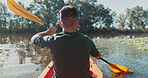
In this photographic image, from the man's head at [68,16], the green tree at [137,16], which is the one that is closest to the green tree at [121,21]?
the green tree at [137,16]

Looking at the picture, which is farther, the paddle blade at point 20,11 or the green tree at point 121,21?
the green tree at point 121,21

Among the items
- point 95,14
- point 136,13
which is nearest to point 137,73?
point 95,14

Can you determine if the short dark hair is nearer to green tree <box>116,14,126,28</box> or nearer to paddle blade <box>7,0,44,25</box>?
paddle blade <box>7,0,44,25</box>

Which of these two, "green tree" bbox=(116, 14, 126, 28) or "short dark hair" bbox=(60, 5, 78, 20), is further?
"green tree" bbox=(116, 14, 126, 28)

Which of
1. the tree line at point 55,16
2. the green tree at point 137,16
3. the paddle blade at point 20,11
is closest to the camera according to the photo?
the paddle blade at point 20,11

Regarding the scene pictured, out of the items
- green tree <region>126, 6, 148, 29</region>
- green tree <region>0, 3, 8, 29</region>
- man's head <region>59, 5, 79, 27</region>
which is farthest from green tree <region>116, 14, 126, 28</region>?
man's head <region>59, 5, 79, 27</region>

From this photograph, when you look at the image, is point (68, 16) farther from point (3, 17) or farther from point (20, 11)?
point (3, 17)

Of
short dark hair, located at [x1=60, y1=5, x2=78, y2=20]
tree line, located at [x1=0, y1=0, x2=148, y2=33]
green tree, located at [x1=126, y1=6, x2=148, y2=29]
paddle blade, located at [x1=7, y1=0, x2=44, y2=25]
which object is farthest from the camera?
green tree, located at [x1=126, y1=6, x2=148, y2=29]

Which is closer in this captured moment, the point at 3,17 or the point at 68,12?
the point at 68,12

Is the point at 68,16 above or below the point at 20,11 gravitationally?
below

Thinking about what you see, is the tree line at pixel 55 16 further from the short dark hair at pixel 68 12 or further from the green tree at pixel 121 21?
the short dark hair at pixel 68 12

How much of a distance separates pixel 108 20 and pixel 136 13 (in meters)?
12.2

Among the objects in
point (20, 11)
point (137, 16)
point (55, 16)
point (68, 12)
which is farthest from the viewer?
point (137, 16)

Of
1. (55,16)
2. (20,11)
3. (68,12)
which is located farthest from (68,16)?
(55,16)
